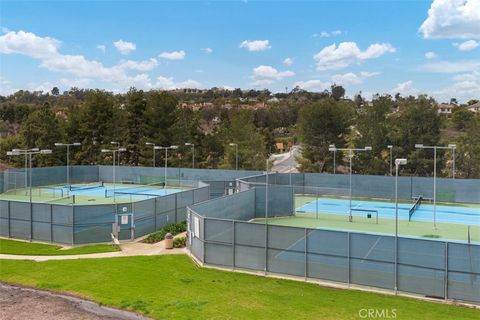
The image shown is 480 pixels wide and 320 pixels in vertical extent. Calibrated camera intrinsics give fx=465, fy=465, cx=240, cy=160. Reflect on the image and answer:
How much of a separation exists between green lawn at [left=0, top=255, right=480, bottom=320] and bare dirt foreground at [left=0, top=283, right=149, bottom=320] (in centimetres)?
55

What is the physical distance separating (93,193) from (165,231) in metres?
25.8

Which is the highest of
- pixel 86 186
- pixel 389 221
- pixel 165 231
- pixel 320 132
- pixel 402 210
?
pixel 320 132

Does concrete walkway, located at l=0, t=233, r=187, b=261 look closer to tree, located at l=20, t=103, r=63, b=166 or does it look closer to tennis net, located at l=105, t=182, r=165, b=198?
tennis net, located at l=105, t=182, r=165, b=198

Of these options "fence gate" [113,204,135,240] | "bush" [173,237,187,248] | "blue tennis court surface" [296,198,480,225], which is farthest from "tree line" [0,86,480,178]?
"bush" [173,237,187,248]

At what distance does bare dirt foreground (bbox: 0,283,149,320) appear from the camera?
16.8 metres

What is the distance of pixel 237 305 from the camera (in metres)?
17.7

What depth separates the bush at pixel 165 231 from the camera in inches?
1180

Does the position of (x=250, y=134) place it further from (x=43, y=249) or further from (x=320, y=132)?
(x=43, y=249)

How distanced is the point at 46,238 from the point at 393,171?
50.3m

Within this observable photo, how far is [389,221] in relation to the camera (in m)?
38.1

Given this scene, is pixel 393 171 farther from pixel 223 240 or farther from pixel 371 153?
pixel 223 240

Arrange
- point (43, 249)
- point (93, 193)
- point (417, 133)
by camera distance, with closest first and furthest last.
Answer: point (43, 249) < point (93, 193) < point (417, 133)

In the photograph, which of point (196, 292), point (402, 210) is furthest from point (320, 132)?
point (196, 292)

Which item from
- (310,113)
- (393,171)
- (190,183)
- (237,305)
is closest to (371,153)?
(393,171)
